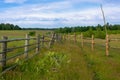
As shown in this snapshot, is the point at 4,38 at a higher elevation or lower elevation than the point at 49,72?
higher

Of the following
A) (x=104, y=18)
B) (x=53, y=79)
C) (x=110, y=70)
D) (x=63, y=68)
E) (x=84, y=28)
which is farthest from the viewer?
(x=84, y=28)

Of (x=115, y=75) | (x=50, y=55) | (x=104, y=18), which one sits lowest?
(x=115, y=75)

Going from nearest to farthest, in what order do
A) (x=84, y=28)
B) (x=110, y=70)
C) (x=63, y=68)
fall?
(x=63, y=68) < (x=110, y=70) < (x=84, y=28)

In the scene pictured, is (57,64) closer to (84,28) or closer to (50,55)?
(50,55)

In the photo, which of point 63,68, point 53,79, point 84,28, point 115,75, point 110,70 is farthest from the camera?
point 84,28

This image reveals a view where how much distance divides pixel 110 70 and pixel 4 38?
549 cm

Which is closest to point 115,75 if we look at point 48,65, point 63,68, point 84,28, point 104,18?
point 63,68

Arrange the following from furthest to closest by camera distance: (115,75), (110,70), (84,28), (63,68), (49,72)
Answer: (84,28) < (110,70) < (115,75) < (63,68) < (49,72)

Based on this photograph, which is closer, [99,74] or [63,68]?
[63,68]

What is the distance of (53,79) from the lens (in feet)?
31.9

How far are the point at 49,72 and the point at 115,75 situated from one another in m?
3.56

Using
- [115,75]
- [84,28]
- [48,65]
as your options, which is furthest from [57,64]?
[84,28]

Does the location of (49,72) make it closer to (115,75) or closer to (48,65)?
(48,65)

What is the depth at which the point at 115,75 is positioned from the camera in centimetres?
1292
